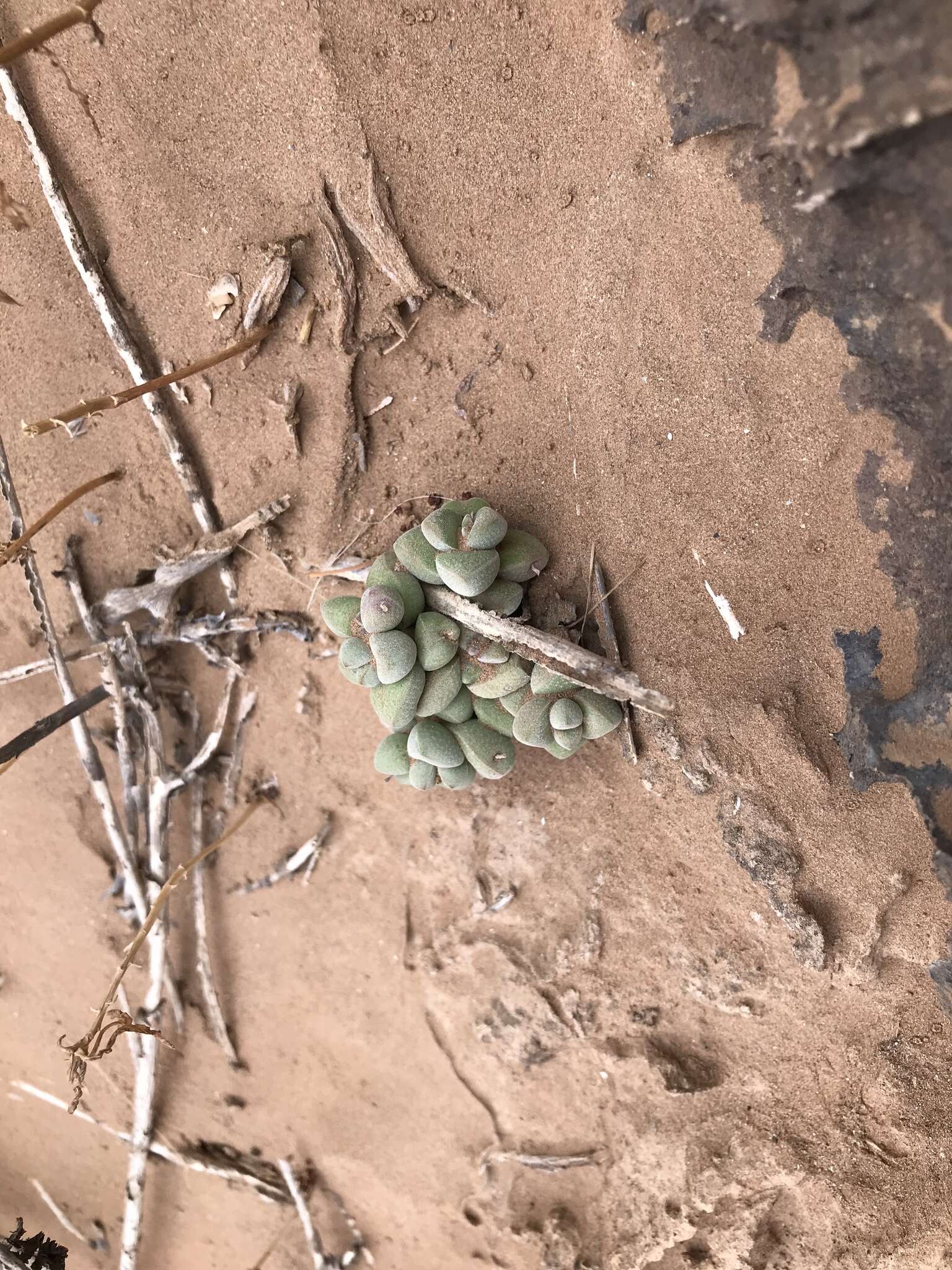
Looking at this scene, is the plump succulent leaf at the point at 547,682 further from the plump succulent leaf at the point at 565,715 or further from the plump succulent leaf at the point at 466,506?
the plump succulent leaf at the point at 466,506

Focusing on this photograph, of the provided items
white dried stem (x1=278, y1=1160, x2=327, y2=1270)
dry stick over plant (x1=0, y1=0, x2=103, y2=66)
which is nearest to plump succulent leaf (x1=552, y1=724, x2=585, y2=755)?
dry stick over plant (x1=0, y1=0, x2=103, y2=66)

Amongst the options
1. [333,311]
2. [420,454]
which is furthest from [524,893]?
[333,311]

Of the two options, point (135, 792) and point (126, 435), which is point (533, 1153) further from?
point (126, 435)

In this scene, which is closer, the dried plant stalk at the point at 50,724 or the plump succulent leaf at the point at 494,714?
the plump succulent leaf at the point at 494,714

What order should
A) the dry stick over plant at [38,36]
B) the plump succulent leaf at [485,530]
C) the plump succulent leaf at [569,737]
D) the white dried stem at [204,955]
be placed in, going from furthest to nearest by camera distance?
the white dried stem at [204,955] → the plump succulent leaf at [569,737] → the plump succulent leaf at [485,530] → the dry stick over plant at [38,36]

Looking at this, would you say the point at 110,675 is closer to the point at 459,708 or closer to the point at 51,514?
the point at 51,514

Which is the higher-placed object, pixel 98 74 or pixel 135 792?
pixel 98 74

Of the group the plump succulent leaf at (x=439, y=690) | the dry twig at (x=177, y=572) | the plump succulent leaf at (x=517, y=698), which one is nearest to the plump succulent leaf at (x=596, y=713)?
the plump succulent leaf at (x=517, y=698)
